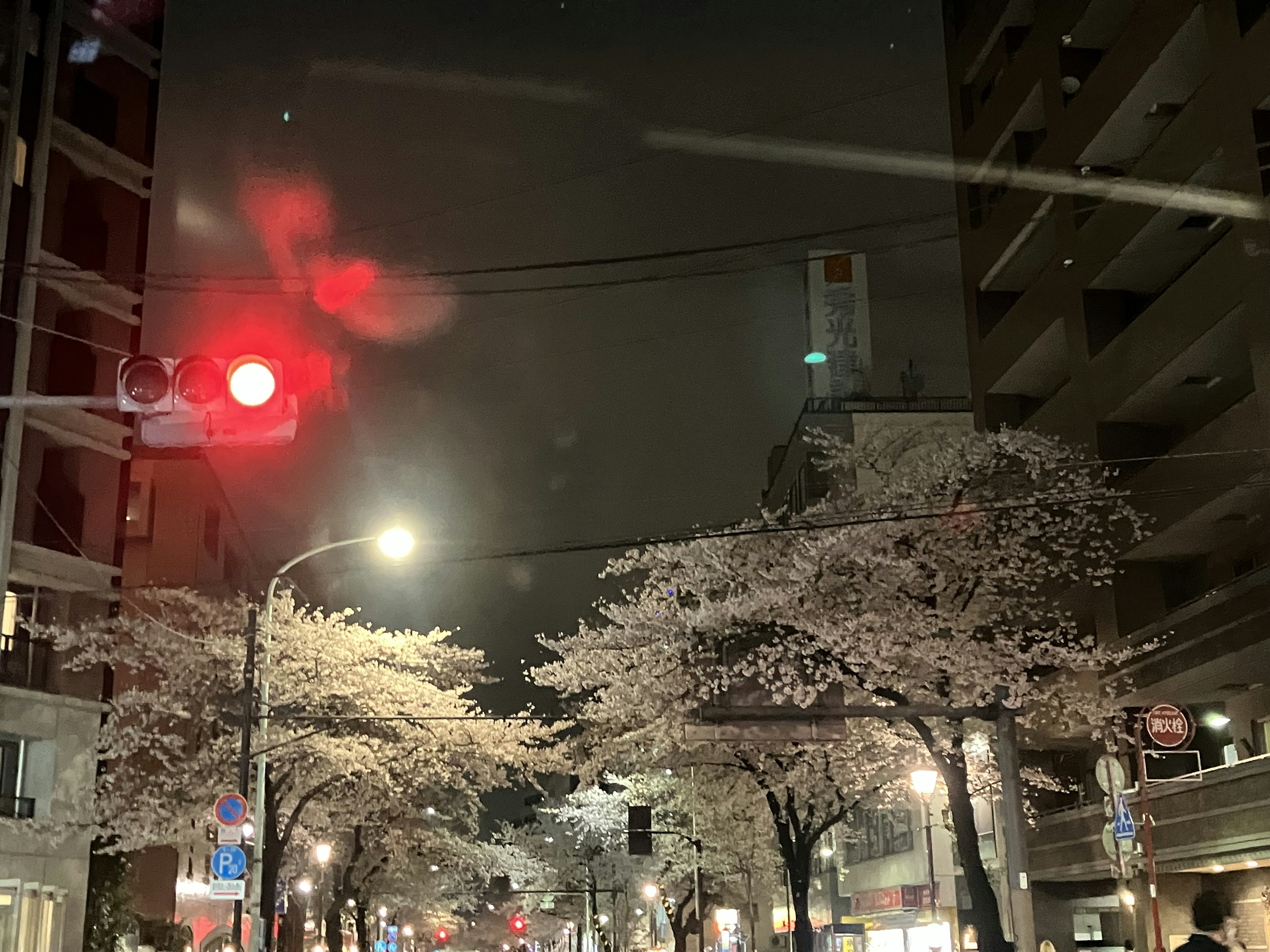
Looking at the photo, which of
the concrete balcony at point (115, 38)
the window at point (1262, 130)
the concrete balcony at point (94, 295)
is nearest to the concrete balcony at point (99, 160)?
the concrete balcony at point (94, 295)

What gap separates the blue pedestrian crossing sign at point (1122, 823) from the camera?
61.6ft

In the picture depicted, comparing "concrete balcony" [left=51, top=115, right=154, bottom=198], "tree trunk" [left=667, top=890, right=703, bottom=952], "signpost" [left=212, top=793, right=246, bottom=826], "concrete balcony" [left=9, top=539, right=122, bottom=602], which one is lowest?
"tree trunk" [left=667, top=890, right=703, bottom=952]

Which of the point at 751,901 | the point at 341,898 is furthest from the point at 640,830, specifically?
the point at 751,901

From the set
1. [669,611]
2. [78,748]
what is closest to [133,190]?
[78,748]

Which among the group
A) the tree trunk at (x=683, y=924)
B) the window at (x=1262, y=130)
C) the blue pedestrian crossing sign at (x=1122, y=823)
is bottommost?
the tree trunk at (x=683, y=924)

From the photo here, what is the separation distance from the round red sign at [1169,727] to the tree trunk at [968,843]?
140 inches

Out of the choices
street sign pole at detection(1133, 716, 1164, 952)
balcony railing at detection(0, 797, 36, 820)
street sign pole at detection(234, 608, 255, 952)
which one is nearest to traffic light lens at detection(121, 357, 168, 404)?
street sign pole at detection(234, 608, 255, 952)

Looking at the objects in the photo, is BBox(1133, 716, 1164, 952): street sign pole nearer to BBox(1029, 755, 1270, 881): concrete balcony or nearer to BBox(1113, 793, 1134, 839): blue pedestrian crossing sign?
BBox(1113, 793, 1134, 839): blue pedestrian crossing sign

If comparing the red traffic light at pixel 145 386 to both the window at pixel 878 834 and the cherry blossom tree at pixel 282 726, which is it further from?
the window at pixel 878 834

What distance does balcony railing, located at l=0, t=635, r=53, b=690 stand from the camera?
29359 millimetres

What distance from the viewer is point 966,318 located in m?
43.1

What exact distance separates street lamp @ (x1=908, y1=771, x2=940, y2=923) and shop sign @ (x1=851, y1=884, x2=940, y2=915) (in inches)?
34.0

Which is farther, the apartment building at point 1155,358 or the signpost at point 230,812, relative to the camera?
the apartment building at point 1155,358

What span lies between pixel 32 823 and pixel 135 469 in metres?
17.1
